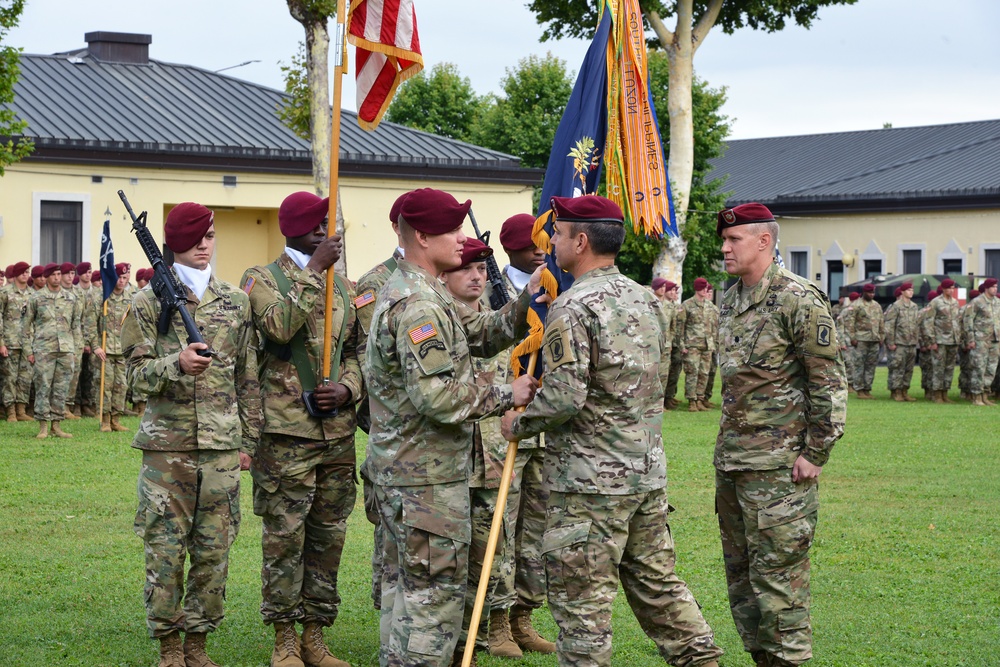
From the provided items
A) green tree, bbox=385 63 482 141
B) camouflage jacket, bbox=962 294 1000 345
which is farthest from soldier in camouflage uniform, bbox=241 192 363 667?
green tree, bbox=385 63 482 141

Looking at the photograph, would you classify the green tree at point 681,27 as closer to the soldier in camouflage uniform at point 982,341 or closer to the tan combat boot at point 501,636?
the soldier in camouflage uniform at point 982,341

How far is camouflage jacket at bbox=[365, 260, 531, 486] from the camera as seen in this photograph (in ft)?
17.4

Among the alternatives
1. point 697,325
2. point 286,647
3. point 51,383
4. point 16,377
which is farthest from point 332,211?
point 697,325

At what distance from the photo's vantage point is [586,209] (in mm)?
5562

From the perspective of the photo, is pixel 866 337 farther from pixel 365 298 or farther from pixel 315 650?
pixel 315 650

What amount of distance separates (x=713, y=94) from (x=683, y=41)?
15758 millimetres

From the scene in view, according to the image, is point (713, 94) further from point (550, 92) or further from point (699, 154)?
point (550, 92)

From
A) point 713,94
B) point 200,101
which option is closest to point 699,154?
point 713,94

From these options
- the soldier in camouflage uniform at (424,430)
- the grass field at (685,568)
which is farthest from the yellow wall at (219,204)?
the soldier in camouflage uniform at (424,430)

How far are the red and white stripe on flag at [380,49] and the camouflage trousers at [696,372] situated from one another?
48.3 ft

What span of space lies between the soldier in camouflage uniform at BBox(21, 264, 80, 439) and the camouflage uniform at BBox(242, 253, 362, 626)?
1118 cm

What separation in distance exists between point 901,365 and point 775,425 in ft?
65.5

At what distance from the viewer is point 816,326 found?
610 cm

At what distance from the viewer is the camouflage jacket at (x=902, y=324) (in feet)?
81.7
